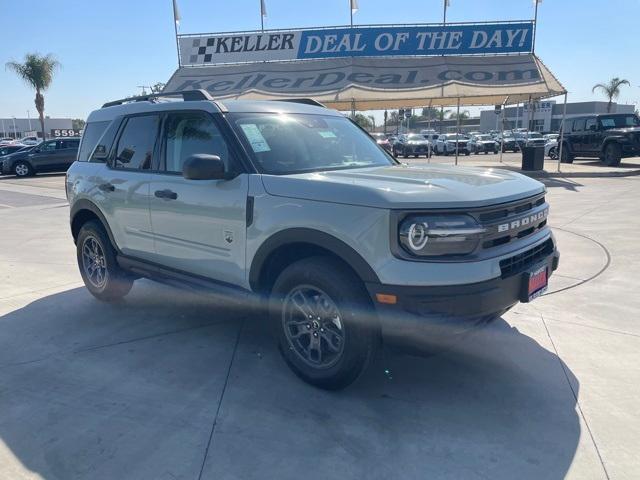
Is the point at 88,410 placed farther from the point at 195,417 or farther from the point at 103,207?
the point at 103,207

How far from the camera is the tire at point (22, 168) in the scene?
23.3 metres

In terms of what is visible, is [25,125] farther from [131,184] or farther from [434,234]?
[434,234]

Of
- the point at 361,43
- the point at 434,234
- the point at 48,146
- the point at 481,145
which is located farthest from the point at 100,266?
the point at 481,145

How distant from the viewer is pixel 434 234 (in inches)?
112

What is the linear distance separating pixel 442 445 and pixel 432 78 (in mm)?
19205

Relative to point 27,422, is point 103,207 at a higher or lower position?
higher

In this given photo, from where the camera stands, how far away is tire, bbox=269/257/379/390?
3.06 m

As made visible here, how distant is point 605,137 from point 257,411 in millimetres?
22533

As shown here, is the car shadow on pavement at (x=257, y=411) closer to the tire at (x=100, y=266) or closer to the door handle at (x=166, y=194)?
the tire at (x=100, y=266)

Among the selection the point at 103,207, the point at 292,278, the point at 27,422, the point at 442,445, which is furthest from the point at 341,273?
the point at 103,207

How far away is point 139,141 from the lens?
4594mm

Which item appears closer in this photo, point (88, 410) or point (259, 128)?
point (88, 410)

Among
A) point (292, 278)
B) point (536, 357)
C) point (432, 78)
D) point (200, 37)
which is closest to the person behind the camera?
point (292, 278)

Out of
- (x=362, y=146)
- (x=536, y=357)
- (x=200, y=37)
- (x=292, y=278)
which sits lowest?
(x=536, y=357)
